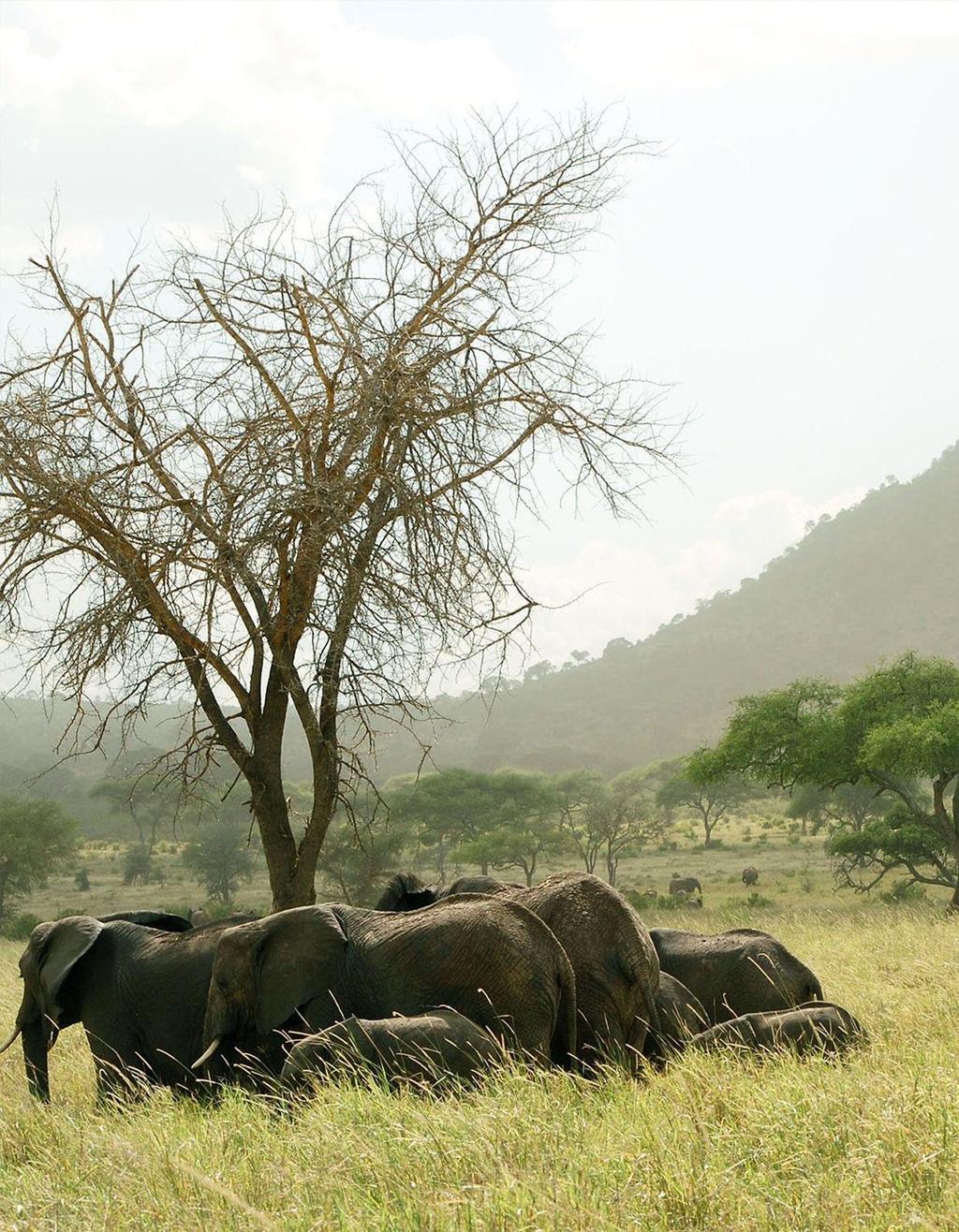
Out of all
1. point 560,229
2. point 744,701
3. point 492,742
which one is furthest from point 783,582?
point 560,229

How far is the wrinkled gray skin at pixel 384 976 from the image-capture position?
20.6 feet

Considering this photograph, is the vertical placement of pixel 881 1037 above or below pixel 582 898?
below

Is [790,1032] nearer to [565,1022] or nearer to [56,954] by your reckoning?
[565,1022]

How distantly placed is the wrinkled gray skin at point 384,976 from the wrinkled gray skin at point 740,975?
74.4 inches

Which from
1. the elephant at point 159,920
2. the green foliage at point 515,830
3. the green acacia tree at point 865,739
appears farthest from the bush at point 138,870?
the elephant at point 159,920

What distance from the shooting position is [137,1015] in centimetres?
741

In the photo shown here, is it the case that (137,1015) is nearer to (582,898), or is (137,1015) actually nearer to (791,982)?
(582,898)

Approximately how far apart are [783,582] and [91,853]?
104440 mm

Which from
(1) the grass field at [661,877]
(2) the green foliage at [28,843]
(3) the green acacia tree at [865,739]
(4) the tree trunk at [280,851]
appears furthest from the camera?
(2) the green foliage at [28,843]

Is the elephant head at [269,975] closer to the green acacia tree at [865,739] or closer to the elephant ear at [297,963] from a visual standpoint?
the elephant ear at [297,963]

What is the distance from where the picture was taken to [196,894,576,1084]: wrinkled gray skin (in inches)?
247

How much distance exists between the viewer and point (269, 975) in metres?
6.75

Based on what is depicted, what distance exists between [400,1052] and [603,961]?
177 cm

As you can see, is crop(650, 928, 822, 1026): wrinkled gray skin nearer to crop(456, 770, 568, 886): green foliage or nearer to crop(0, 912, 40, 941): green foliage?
crop(0, 912, 40, 941): green foliage
